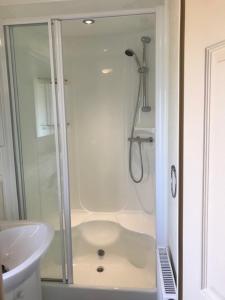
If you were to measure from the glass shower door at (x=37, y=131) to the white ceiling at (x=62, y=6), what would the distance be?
5.4 inches

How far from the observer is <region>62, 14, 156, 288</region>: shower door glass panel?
2.46 m

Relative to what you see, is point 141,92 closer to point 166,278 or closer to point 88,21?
point 88,21

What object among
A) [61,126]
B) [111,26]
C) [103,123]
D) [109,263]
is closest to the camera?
[61,126]

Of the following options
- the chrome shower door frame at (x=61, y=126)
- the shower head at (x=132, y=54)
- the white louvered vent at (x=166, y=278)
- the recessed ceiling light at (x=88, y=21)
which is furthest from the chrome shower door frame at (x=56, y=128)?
the shower head at (x=132, y=54)

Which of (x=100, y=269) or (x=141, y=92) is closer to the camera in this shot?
(x=100, y=269)

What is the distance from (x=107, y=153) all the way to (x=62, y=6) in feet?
5.01

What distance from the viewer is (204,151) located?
2.50 ft

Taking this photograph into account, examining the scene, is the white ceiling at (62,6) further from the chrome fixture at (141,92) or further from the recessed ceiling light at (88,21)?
the chrome fixture at (141,92)

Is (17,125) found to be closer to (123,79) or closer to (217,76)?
(123,79)

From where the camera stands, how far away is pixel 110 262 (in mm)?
2520

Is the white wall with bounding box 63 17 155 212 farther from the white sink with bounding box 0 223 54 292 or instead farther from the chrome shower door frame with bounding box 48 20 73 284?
the white sink with bounding box 0 223 54 292

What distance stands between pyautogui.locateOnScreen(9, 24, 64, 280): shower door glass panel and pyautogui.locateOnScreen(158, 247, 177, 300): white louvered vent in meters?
0.83

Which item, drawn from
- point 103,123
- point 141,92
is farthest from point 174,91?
point 103,123

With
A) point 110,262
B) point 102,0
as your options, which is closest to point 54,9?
point 102,0
